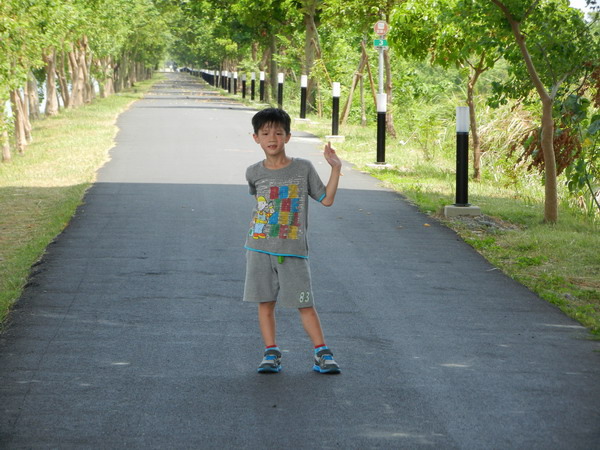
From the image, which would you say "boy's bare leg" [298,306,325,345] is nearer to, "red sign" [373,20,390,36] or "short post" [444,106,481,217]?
"short post" [444,106,481,217]

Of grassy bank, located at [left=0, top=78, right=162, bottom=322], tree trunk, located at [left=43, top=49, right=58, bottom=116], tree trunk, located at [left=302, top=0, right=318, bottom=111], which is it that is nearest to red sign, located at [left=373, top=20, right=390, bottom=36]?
grassy bank, located at [left=0, top=78, right=162, bottom=322]

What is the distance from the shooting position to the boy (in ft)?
17.4

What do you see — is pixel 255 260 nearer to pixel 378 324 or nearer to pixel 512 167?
pixel 378 324

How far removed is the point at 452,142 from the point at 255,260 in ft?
50.9

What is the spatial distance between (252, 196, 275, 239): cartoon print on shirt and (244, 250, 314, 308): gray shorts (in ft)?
0.37

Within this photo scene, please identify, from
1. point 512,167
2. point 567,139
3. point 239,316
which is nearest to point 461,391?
Result: point 239,316

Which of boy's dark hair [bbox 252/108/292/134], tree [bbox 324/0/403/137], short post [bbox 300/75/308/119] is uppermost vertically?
tree [bbox 324/0/403/137]

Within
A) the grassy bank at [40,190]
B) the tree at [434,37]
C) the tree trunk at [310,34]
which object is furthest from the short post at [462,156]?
A: the tree trunk at [310,34]

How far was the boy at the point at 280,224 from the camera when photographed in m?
5.30

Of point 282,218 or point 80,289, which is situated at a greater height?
point 282,218

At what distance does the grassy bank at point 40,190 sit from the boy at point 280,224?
2181mm

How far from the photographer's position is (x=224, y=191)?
13578 millimetres

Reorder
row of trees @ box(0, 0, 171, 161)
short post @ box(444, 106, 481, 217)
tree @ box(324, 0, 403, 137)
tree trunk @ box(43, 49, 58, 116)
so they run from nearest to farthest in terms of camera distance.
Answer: short post @ box(444, 106, 481, 217) < row of trees @ box(0, 0, 171, 161) < tree @ box(324, 0, 403, 137) < tree trunk @ box(43, 49, 58, 116)

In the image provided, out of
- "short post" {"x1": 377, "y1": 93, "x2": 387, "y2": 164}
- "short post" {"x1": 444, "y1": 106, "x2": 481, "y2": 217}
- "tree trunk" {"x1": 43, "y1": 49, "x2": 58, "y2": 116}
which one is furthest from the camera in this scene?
"tree trunk" {"x1": 43, "y1": 49, "x2": 58, "y2": 116}
